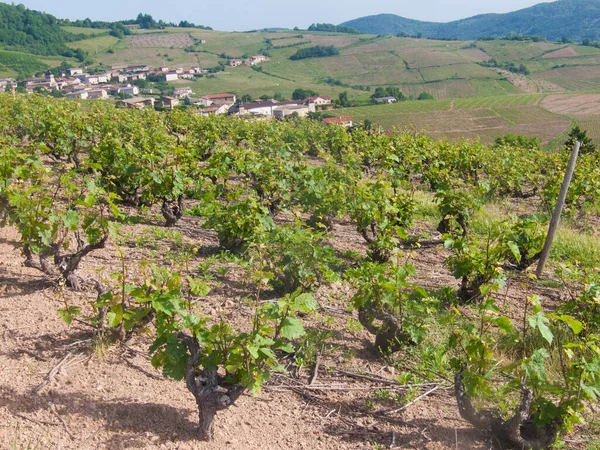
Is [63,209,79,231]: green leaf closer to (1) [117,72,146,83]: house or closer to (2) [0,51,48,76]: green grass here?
(2) [0,51,48,76]: green grass

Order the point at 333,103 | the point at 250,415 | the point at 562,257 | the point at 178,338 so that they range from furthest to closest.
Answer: the point at 333,103 → the point at 562,257 → the point at 250,415 → the point at 178,338

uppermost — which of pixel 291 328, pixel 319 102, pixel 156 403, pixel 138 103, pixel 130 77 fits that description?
pixel 130 77

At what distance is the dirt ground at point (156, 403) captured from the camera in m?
3.23

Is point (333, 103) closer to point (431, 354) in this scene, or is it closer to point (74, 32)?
point (431, 354)

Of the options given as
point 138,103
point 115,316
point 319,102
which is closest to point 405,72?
point 319,102

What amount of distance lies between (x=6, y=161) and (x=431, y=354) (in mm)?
4710

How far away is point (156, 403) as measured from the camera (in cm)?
354

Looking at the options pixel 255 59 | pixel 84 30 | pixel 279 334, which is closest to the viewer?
pixel 279 334

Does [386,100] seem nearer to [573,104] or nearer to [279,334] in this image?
[573,104]

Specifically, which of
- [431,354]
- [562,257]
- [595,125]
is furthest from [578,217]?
[595,125]

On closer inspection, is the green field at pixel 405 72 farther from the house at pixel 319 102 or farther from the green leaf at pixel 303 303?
the green leaf at pixel 303 303

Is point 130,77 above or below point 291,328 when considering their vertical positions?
above

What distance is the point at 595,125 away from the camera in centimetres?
5347

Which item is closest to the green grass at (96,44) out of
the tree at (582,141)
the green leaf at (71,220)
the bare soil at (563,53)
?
the bare soil at (563,53)
